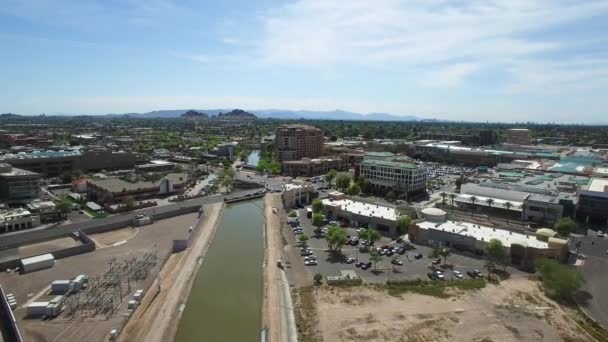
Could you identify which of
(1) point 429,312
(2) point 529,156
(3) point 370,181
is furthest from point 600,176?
(1) point 429,312

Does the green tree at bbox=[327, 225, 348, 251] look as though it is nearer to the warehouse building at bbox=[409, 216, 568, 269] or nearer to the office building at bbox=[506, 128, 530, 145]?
the warehouse building at bbox=[409, 216, 568, 269]

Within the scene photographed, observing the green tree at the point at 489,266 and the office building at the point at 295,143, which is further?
the office building at the point at 295,143

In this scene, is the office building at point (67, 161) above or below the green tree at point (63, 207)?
above

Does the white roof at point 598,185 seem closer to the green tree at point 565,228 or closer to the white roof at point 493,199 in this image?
the white roof at point 493,199

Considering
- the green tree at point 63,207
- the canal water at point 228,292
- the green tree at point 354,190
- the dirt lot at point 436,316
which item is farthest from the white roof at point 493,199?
the green tree at point 63,207

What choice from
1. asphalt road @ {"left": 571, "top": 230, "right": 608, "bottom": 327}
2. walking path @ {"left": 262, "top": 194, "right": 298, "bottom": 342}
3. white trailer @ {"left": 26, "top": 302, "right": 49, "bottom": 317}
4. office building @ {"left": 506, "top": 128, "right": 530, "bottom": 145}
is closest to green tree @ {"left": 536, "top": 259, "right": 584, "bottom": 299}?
asphalt road @ {"left": 571, "top": 230, "right": 608, "bottom": 327}

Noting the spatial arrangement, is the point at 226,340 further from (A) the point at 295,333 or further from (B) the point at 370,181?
(B) the point at 370,181
